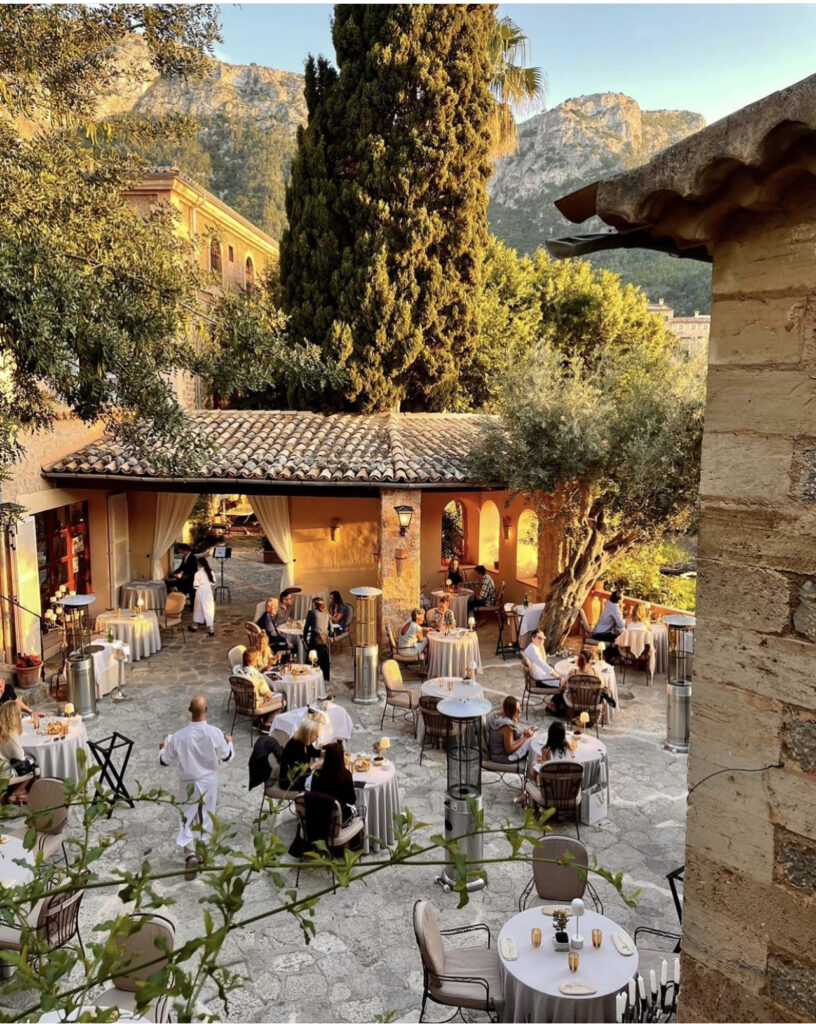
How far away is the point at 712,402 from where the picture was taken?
2.79 meters

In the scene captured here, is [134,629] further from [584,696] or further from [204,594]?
[584,696]

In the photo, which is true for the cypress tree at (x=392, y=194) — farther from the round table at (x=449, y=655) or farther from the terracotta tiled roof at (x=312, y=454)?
the round table at (x=449, y=655)

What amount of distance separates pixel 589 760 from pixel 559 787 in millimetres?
677

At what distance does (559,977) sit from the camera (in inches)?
198

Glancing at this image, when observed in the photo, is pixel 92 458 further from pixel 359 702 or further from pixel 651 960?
pixel 651 960

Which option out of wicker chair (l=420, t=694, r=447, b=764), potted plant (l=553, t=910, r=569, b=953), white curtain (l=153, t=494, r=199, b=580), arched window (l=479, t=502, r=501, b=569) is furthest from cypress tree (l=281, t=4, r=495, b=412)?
potted plant (l=553, t=910, r=569, b=953)

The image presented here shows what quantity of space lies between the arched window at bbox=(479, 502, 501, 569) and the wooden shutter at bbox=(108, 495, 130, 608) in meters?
8.51

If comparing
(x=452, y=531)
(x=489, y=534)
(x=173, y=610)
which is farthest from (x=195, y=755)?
(x=452, y=531)

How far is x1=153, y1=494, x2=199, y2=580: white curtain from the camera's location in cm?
1748

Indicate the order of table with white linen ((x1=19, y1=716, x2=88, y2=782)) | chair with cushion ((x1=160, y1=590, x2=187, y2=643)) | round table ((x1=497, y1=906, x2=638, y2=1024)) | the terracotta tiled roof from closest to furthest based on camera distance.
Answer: round table ((x1=497, y1=906, x2=638, y2=1024))
table with white linen ((x1=19, y1=716, x2=88, y2=782))
the terracotta tiled roof
chair with cushion ((x1=160, y1=590, x2=187, y2=643))

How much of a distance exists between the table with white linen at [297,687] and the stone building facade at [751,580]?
892cm

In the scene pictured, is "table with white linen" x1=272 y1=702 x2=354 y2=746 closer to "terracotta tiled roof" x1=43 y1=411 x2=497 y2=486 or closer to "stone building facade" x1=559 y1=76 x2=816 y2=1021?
"terracotta tiled roof" x1=43 y1=411 x2=497 y2=486

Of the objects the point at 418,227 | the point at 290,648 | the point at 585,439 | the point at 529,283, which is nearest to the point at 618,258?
the point at 529,283

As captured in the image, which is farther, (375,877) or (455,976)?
(375,877)
